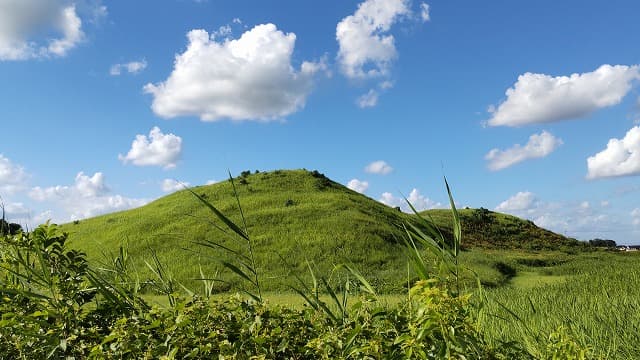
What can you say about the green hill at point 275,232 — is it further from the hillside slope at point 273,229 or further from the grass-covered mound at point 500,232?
the grass-covered mound at point 500,232

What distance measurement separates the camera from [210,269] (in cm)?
1628

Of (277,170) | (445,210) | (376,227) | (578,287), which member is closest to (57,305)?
(578,287)

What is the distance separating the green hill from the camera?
16.4 meters

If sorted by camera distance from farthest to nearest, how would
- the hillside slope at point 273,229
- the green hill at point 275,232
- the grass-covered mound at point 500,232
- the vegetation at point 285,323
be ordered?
1. the grass-covered mound at point 500,232
2. the hillside slope at point 273,229
3. the green hill at point 275,232
4. the vegetation at point 285,323

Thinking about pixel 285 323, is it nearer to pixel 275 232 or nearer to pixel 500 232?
pixel 275 232

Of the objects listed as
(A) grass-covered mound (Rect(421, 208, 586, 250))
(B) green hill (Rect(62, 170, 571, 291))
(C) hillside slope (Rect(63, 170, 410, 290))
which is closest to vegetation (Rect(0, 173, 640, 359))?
(B) green hill (Rect(62, 170, 571, 291))

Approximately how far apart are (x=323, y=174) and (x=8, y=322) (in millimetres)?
25299

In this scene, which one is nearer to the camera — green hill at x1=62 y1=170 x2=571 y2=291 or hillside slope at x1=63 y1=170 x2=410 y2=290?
green hill at x1=62 y1=170 x2=571 y2=291

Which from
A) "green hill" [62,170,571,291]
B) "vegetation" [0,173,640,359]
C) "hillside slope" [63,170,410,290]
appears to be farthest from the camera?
"hillside slope" [63,170,410,290]

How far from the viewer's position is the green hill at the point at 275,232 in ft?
53.7

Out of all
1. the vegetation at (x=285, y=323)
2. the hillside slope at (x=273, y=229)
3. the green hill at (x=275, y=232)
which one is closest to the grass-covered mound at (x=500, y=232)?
the green hill at (x=275, y=232)

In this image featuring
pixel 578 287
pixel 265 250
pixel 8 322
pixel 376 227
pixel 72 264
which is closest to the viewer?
pixel 8 322

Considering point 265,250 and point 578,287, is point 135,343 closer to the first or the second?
point 578,287

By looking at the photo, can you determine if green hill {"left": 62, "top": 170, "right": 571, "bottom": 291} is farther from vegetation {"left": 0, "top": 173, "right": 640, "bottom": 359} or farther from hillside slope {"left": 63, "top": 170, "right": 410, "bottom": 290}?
vegetation {"left": 0, "top": 173, "right": 640, "bottom": 359}
